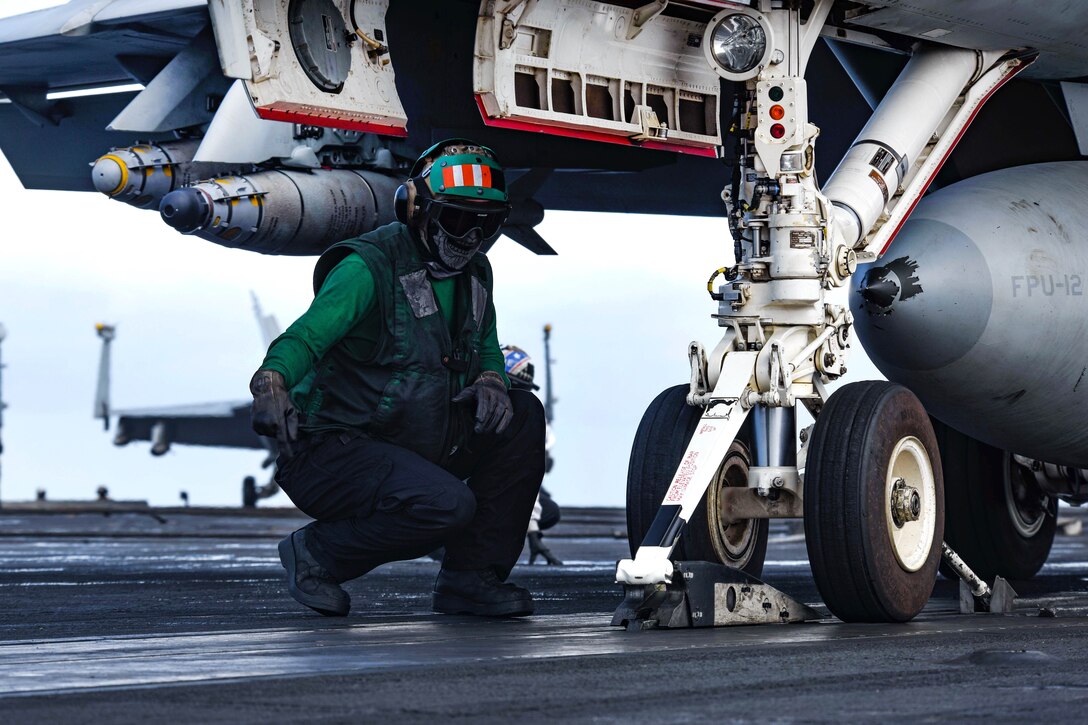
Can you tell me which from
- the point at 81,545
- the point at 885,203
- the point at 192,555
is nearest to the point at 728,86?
the point at 885,203

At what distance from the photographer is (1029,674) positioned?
4.12m

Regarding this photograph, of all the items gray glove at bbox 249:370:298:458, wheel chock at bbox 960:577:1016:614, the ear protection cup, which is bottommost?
wheel chock at bbox 960:577:1016:614

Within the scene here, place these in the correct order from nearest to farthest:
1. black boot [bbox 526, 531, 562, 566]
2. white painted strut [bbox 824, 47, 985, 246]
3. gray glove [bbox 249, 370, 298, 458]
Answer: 1. gray glove [bbox 249, 370, 298, 458]
2. white painted strut [bbox 824, 47, 985, 246]
3. black boot [bbox 526, 531, 562, 566]

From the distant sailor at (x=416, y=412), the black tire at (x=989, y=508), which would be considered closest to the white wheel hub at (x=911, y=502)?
the distant sailor at (x=416, y=412)

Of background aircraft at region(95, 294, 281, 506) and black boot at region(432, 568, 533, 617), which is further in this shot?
background aircraft at region(95, 294, 281, 506)

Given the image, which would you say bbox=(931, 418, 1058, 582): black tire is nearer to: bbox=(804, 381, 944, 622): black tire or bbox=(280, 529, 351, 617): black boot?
bbox=(804, 381, 944, 622): black tire

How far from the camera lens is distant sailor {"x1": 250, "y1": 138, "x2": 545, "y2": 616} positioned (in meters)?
5.90

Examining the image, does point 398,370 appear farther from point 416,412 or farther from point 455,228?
point 455,228

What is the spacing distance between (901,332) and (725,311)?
44.5 inches

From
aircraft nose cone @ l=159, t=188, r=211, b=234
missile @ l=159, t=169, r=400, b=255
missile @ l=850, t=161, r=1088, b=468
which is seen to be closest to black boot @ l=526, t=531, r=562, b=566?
missile @ l=159, t=169, r=400, b=255

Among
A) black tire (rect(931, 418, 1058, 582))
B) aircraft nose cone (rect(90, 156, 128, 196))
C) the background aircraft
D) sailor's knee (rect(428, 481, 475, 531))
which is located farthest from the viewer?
the background aircraft

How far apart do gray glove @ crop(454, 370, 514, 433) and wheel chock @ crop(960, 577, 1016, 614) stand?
2166 mm

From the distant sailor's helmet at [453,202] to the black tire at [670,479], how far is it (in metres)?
1.03

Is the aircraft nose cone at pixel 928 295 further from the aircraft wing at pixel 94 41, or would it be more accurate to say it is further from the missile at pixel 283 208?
the aircraft wing at pixel 94 41
